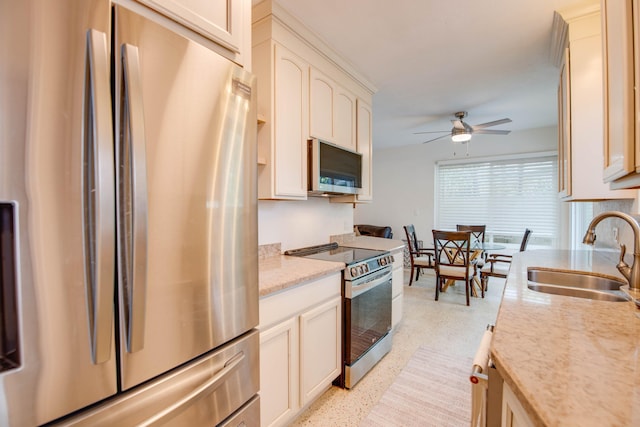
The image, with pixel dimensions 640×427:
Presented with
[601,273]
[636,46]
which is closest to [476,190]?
[601,273]

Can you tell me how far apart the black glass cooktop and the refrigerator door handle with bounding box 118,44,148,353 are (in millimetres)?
1391

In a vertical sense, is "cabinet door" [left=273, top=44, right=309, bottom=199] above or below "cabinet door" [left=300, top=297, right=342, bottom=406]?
above

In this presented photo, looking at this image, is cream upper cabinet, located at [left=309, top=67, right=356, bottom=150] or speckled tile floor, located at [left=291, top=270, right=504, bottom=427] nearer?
speckled tile floor, located at [left=291, top=270, right=504, bottom=427]

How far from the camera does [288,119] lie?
200 cm

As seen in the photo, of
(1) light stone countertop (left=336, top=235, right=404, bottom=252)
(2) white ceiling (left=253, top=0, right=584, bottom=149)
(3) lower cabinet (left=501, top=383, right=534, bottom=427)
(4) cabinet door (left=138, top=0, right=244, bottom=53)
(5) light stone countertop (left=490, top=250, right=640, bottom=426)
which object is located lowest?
(3) lower cabinet (left=501, top=383, right=534, bottom=427)

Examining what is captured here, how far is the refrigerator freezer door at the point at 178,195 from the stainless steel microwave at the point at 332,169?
1.08 meters

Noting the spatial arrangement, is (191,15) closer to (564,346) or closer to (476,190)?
(564,346)

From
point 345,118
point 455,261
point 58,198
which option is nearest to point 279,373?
point 58,198

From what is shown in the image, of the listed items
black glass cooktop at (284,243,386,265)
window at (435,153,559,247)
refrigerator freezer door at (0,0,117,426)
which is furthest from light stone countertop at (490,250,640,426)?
window at (435,153,559,247)

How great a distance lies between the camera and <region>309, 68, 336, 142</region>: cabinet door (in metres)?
2.20

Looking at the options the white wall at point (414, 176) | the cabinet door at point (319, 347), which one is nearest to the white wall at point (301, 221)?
the cabinet door at point (319, 347)

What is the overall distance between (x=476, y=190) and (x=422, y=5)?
4147 mm

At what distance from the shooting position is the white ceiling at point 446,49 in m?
1.84

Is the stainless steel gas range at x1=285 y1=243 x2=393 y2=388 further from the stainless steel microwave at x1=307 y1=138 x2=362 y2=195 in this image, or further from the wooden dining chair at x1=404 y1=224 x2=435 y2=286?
the wooden dining chair at x1=404 y1=224 x2=435 y2=286
